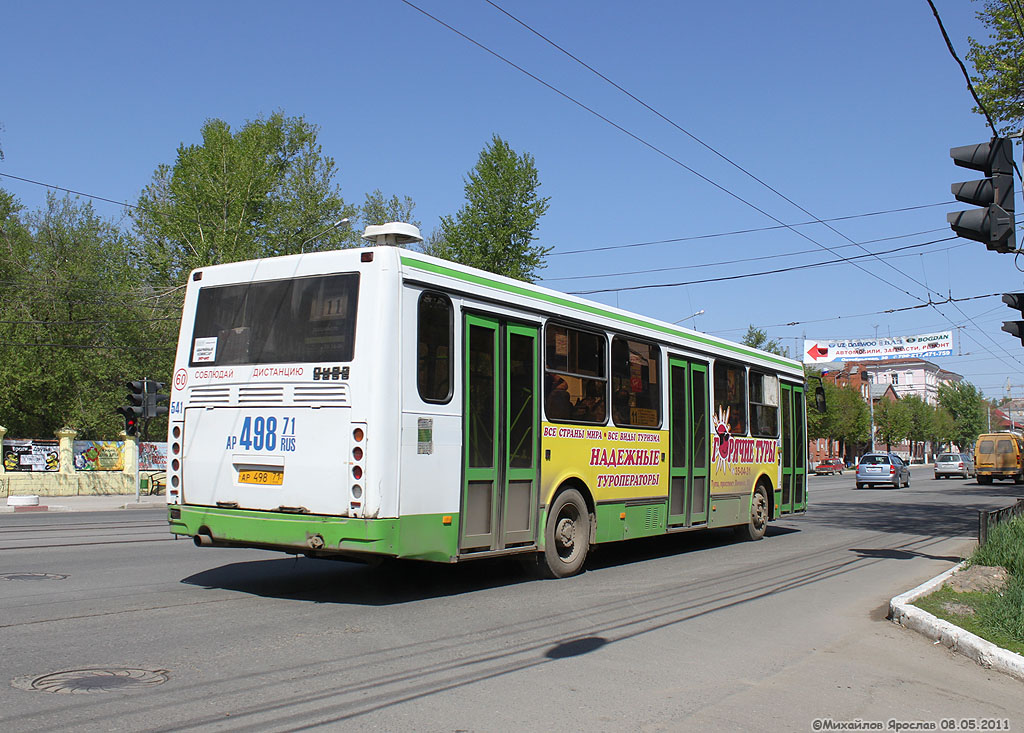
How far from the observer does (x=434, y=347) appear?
28.0ft

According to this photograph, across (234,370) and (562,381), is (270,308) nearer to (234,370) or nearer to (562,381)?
(234,370)

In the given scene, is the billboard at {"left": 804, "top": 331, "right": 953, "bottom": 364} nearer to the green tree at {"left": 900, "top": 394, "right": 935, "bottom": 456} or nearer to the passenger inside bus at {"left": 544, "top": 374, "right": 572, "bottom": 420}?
the green tree at {"left": 900, "top": 394, "right": 935, "bottom": 456}

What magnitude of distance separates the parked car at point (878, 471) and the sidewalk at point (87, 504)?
32164 mm

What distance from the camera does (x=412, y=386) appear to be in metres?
8.21

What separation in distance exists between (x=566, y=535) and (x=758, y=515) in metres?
6.77

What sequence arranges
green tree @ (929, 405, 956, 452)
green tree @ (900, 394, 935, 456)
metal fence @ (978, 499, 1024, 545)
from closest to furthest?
metal fence @ (978, 499, 1024, 545) → green tree @ (900, 394, 935, 456) → green tree @ (929, 405, 956, 452)

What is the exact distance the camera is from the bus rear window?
8.23 meters

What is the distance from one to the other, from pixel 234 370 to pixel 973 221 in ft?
27.0

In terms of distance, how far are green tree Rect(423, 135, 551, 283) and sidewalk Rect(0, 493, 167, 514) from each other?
17.4m

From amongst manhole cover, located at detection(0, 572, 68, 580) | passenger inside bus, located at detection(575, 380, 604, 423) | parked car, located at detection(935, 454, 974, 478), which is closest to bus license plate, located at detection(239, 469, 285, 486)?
manhole cover, located at detection(0, 572, 68, 580)

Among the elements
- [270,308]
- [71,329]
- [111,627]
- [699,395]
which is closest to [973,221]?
[699,395]

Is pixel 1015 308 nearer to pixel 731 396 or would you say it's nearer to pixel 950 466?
pixel 731 396

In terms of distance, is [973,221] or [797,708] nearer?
[797,708]

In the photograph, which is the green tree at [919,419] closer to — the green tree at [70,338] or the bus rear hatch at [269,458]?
the green tree at [70,338]
